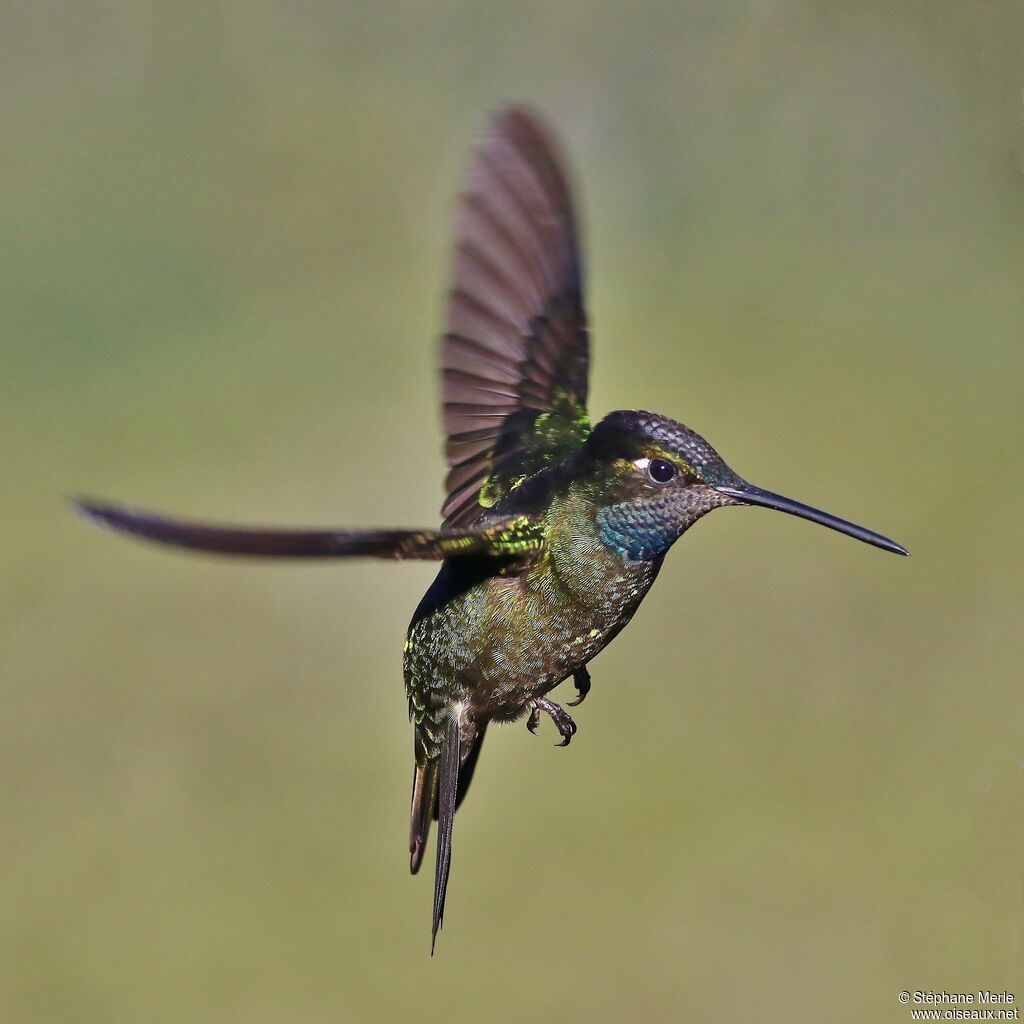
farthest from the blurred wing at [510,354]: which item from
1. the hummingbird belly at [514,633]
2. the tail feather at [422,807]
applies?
the tail feather at [422,807]

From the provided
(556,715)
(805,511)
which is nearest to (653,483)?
(805,511)

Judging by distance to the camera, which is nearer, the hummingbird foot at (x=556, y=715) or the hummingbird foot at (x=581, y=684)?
the hummingbird foot at (x=556, y=715)

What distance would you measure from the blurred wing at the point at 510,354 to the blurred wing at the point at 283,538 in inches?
16.7

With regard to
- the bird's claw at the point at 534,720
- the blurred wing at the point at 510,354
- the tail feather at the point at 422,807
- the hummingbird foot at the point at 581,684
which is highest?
the blurred wing at the point at 510,354

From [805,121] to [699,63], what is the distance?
793 mm

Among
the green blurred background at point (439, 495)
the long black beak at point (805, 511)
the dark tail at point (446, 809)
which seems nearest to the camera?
the long black beak at point (805, 511)

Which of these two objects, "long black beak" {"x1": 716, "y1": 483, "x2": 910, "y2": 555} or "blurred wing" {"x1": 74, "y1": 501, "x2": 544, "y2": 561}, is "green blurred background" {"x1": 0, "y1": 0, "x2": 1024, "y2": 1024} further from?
"blurred wing" {"x1": 74, "y1": 501, "x2": 544, "y2": 561}

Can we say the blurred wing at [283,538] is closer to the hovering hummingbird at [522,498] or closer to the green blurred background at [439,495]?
the hovering hummingbird at [522,498]

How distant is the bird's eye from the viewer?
134cm

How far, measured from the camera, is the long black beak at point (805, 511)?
1.23 m

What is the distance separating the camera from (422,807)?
5.54ft

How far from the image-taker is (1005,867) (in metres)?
1.83

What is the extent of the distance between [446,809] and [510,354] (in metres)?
0.52

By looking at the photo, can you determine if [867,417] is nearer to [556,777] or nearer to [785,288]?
[785,288]
